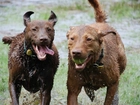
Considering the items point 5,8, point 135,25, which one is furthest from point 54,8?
point 135,25

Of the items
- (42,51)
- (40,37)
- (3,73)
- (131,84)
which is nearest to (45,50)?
(42,51)

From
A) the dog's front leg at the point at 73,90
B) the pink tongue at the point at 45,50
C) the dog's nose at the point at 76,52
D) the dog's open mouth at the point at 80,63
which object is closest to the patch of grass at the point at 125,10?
the pink tongue at the point at 45,50

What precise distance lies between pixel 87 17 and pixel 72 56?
34.2ft

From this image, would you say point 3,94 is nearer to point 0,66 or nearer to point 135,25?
point 0,66

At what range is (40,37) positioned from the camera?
8.33 meters

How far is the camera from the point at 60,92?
10680mm

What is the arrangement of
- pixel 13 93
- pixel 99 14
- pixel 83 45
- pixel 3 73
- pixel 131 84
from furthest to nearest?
pixel 3 73 → pixel 131 84 → pixel 99 14 → pixel 13 93 → pixel 83 45

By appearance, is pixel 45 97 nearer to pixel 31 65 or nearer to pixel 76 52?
pixel 31 65

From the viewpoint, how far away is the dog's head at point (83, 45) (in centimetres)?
767

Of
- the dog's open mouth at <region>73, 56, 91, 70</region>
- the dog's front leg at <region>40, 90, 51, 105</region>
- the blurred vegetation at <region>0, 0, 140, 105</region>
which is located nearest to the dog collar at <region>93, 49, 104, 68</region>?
the dog's open mouth at <region>73, 56, 91, 70</region>

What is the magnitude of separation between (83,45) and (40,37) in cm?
83

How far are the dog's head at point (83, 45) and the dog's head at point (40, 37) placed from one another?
482 mm

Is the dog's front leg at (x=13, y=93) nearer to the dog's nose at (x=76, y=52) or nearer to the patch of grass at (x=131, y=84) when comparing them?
the dog's nose at (x=76, y=52)

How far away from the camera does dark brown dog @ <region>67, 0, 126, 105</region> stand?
7.79 meters
